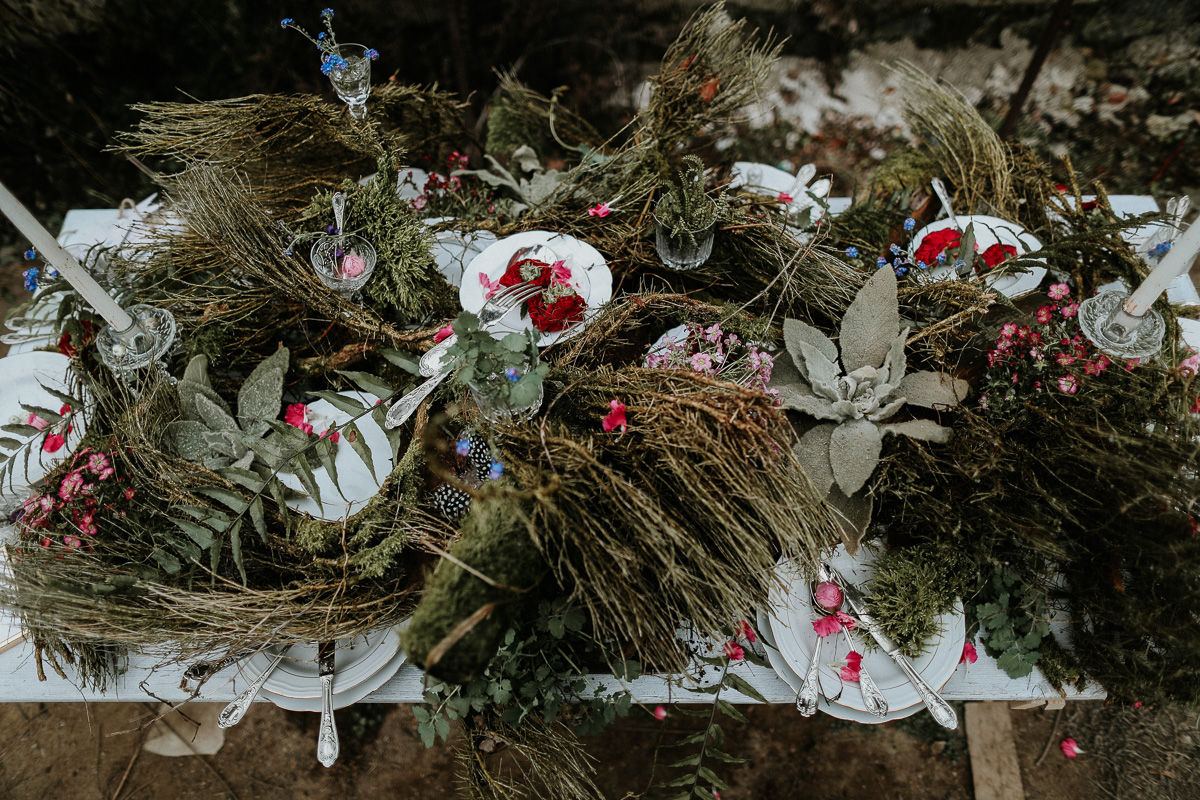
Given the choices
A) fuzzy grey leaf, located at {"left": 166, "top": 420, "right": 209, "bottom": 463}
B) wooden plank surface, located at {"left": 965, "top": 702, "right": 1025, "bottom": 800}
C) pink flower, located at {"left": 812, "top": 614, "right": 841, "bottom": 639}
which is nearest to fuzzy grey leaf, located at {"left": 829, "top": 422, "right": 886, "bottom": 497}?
pink flower, located at {"left": 812, "top": 614, "right": 841, "bottom": 639}

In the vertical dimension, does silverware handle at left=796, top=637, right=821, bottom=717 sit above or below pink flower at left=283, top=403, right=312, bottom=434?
below

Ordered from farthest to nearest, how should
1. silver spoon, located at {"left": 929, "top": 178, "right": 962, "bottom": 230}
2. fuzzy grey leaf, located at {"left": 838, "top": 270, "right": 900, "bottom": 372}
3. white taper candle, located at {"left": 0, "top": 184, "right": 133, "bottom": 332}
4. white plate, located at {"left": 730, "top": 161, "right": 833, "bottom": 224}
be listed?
white plate, located at {"left": 730, "top": 161, "right": 833, "bottom": 224} → silver spoon, located at {"left": 929, "top": 178, "right": 962, "bottom": 230} → fuzzy grey leaf, located at {"left": 838, "top": 270, "right": 900, "bottom": 372} → white taper candle, located at {"left": 0, "top": 184, "right": 133, "bottom": 332}

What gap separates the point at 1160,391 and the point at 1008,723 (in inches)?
58.8

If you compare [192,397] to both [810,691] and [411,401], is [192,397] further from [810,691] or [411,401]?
[810,691]

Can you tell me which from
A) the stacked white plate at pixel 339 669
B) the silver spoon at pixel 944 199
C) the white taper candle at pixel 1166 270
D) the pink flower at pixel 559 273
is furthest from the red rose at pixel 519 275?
the white taper candle at pixel 1166 270

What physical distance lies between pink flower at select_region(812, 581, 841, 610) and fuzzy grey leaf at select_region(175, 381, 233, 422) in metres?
1.17

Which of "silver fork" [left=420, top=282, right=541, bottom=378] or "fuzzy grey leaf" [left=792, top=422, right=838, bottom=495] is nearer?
"fuzzy grey leaf" [left=792, top=422, right=838, bottom=495]

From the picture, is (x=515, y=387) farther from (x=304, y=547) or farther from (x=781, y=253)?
(x=781, y=253)

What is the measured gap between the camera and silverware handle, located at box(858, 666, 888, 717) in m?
1.19

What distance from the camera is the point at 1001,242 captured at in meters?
1.47

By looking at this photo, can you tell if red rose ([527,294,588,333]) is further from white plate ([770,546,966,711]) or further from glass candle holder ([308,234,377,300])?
white plate ([770,546,966,711])

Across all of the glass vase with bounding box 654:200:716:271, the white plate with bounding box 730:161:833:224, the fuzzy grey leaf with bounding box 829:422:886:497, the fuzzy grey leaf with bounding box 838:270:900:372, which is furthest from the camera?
the white plate with bounding box 730:161:833:224

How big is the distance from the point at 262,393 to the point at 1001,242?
5.17 feet

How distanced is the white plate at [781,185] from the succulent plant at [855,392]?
1.37ft
